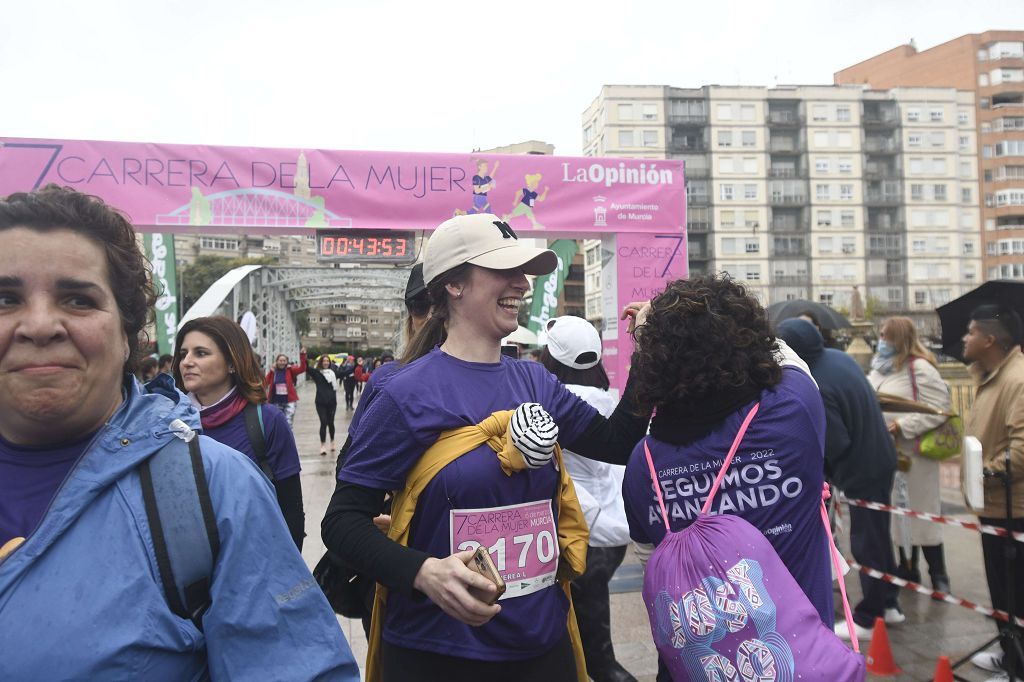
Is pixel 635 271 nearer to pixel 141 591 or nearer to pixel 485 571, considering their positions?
pixel 485 571

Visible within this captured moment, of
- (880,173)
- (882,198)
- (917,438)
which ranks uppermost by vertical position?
(880,173)

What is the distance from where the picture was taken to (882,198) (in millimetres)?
77062

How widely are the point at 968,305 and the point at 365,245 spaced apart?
5908 millimetres

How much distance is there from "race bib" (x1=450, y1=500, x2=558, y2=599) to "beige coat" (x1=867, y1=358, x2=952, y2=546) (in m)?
4.32

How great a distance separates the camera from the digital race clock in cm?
794

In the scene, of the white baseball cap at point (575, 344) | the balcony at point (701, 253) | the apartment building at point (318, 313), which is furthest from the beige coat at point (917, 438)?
the apartment building at point (318, 313)

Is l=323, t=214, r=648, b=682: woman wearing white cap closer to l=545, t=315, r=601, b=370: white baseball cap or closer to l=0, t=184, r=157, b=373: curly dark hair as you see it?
l=0, t=184, r=157, b=373: curly dark hair

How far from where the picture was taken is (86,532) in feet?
4.07

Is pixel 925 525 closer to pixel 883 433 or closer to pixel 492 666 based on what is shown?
pixel 883 433

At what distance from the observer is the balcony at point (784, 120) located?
75938 mm

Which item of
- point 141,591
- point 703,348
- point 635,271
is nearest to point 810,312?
point 635,271

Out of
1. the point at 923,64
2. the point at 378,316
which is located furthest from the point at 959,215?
the point at 378,316

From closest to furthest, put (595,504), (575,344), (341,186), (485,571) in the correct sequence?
(485,571) → (595,504) → (575,344) → (341,186)

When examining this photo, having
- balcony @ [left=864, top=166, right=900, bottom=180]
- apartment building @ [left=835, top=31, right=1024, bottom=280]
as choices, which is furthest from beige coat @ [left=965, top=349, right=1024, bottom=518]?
apartment building @ [left=835, top=31, right=1024, bottom=280]
